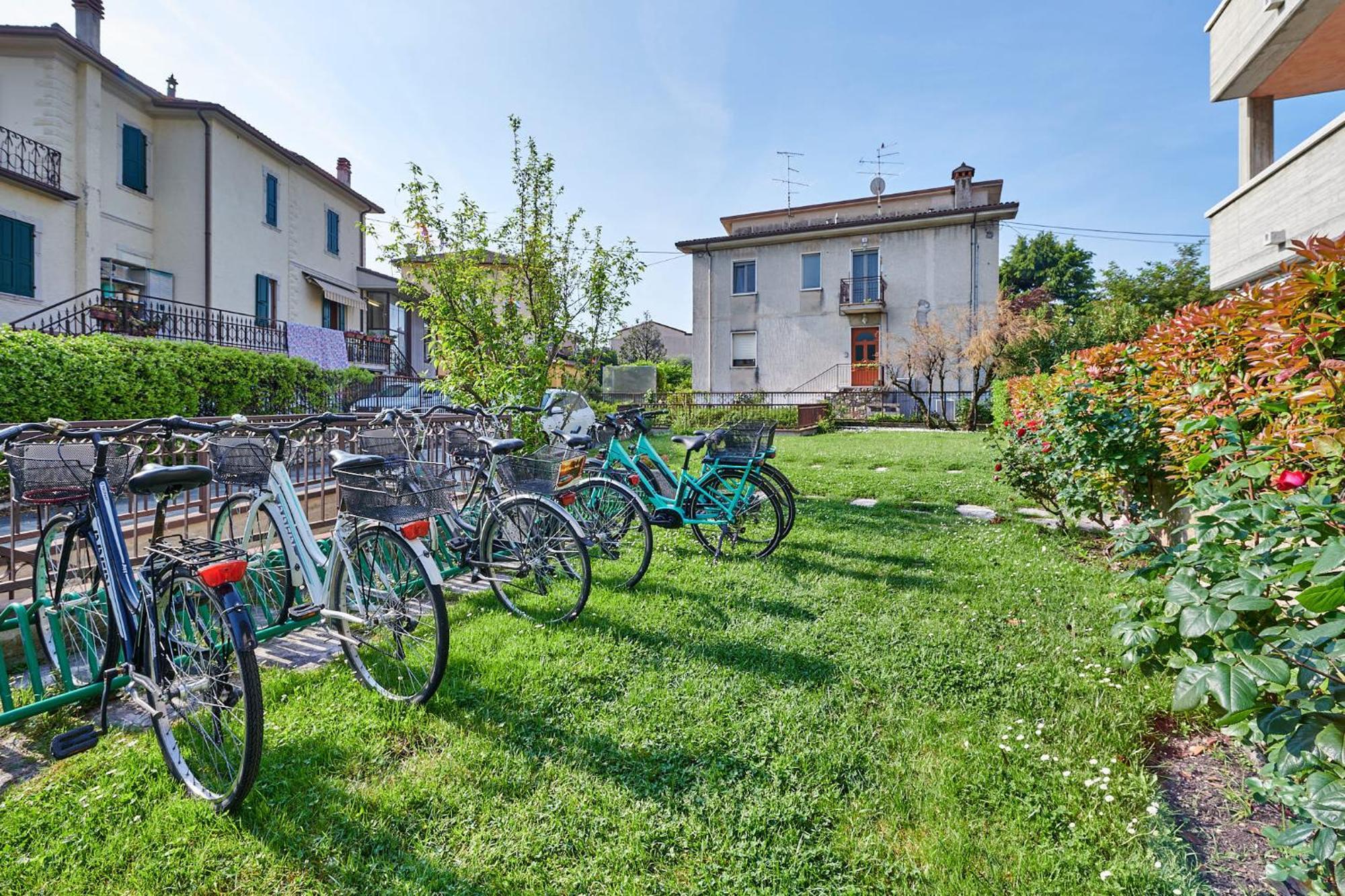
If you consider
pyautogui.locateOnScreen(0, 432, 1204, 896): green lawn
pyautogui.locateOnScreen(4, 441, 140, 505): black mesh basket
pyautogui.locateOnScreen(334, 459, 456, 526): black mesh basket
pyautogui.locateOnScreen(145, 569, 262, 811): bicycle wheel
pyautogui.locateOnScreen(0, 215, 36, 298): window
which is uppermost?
pyautogui.locateOnScreen(0, 215, 36, 298): window

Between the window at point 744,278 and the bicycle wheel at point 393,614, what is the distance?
23020mm

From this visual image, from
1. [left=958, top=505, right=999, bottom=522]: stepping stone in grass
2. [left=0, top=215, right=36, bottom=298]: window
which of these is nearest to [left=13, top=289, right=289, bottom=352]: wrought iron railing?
[left=0, top=215, right=36, bottom=298]: window

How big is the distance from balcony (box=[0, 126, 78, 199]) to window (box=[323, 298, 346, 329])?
7131mm

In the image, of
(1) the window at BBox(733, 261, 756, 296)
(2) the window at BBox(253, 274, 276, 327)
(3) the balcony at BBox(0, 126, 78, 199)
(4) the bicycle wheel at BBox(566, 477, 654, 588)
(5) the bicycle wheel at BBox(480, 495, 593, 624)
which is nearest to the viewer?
(5) the bicycle wheel at BBox(480, 495, 593, 624)

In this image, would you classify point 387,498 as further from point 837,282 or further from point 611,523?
point 837,282

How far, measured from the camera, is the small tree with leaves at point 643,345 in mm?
38062

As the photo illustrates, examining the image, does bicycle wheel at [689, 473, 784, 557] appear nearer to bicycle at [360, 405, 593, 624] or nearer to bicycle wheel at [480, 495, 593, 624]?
bicycle at [360, 405, 593, 624]

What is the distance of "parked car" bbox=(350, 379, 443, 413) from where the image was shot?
48.5ft

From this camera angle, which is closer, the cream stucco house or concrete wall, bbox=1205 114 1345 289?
concrete wall, bbox=1205 114 1345 289

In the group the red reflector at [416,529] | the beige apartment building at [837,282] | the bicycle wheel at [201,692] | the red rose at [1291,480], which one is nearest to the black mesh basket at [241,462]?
the red reflector at [416,529]

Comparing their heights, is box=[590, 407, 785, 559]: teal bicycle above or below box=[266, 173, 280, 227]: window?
below

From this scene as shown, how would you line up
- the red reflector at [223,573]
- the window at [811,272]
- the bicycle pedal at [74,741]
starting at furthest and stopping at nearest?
the window at [811,272]
the bicycle pedal at [74,741]
the red reflector at [223,573]

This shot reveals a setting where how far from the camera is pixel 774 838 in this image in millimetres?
1974

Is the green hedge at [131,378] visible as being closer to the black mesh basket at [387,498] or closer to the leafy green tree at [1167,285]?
the black mesh basket at [387,498]
